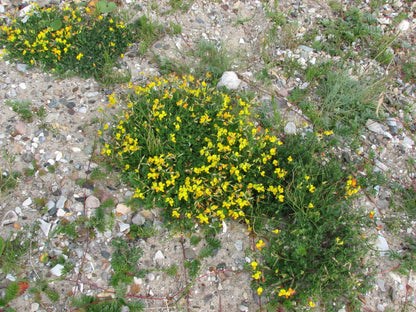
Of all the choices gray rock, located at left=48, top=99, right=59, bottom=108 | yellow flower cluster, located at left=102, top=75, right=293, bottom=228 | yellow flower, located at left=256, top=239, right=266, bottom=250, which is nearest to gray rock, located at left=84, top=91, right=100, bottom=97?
gray rock, located at left=48, top=99, right=59, bottom=108

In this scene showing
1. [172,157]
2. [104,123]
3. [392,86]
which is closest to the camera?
[172,157]

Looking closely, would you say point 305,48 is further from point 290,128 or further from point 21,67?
point 21,67

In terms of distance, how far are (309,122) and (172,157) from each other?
2281mm

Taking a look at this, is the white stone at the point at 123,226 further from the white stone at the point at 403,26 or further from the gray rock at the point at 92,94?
the white stone at the point at 403,26

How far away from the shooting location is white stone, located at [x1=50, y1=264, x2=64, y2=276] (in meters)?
3.89

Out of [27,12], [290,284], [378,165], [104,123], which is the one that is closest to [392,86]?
[378,165]

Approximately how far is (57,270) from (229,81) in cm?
354

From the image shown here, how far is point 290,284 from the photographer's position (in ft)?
12.9

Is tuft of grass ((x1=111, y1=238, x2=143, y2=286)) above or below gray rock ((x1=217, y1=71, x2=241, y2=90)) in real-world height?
below

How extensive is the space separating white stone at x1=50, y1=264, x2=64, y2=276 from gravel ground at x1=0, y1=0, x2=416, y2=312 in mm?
11

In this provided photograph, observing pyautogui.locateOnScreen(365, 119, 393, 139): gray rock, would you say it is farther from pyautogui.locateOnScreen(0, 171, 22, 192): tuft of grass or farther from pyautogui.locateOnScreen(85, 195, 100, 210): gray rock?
pyautogui.locateOnScreen(0, 171, 22, 192): tuft of grass

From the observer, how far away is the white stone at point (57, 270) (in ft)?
12.8

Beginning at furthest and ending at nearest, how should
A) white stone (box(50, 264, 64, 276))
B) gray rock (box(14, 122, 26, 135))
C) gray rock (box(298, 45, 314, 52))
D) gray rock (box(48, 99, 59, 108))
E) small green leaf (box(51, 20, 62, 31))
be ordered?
gray rock (box(298, 45, 314, 52))
small green leaf (box(51, 20, 62, 31))
gray rock (box(48, 99, 59, 108))
gray rock (box(14, 122, 26, 135))
white stone (box(50, 264, 64, 276))

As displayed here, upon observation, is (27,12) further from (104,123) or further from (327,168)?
(327,168)
